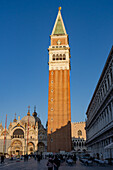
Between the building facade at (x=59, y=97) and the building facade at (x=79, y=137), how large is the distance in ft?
78.3

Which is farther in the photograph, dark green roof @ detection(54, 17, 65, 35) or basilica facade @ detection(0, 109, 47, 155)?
dark green roof @ detection(54, 17, 65, 35)

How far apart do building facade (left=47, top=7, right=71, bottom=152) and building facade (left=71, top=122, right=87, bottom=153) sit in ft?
78.3

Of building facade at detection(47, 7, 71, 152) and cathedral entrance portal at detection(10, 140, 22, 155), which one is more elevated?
building facade at detection(47, 7, 71, 152)

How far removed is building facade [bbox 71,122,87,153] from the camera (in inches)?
3159

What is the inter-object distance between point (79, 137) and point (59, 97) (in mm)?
27335

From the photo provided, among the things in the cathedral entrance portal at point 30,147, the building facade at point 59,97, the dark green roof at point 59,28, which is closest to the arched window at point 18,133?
the cathedral entrance portal at point 30,147

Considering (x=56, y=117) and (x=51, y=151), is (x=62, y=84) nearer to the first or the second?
(x=56, y=117)

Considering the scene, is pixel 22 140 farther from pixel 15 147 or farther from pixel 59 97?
pixel 59 97

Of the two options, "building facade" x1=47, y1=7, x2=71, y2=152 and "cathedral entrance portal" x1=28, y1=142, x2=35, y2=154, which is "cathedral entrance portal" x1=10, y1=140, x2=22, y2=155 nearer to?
"cathedral entrance portal" x1=28, y1=142, x2=35, y2=154

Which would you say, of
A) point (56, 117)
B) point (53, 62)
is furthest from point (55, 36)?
point (56, 117)

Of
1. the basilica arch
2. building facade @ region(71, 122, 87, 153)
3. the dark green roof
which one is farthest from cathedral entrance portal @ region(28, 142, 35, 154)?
the dark green roof

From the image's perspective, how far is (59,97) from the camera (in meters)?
62.8

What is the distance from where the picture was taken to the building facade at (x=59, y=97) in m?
58.1

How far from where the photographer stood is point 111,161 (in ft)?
67.6
